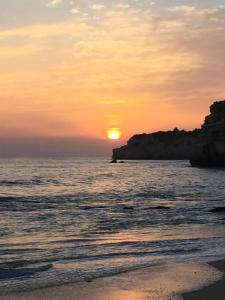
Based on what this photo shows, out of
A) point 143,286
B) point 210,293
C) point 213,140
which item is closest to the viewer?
point 210,293

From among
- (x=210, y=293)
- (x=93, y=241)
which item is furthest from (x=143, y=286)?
(x=93, y=241)

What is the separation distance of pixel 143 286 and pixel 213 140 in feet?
317

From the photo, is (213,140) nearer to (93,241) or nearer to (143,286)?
(93,241)

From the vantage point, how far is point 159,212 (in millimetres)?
27266

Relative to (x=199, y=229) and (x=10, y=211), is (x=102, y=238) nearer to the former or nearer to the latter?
(x=199, y=229)

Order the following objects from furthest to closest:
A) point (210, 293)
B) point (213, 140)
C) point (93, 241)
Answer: point (213, 140), point (93, 241), point (210, 293)

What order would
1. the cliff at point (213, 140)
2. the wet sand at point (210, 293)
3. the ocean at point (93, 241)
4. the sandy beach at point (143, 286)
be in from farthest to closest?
the cliff at point (213, 140) → the ocean at point (93, 241) → the sandy beach at point (143, 286) → the wet sand at point (210, 293)

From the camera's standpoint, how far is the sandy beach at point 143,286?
9.20m

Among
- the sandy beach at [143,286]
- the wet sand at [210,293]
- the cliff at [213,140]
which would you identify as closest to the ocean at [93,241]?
the sandy beach at [143,286]

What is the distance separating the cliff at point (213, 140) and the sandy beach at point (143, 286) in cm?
9335

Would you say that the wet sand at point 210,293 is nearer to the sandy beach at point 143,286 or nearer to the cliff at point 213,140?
the sandy beach at point 143,286

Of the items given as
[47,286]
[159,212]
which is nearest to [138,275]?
[47,286]

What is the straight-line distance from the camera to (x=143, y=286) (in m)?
10.1

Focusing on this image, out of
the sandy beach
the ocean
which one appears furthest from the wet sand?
the ocean
